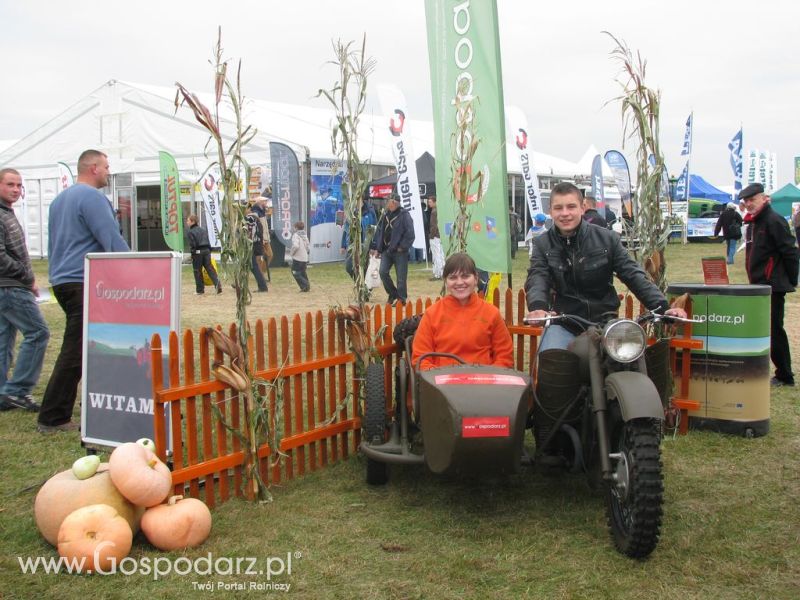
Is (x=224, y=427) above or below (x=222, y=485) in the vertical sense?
above

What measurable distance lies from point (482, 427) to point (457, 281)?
1.10 metres

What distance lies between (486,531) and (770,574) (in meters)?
1.29

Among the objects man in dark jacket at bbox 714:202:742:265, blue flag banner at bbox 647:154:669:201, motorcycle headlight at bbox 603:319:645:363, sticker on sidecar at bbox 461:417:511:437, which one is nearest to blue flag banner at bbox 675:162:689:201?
man in dark jacket at bbox 714:202:742:265

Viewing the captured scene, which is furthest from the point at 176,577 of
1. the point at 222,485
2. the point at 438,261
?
the point at 438,261

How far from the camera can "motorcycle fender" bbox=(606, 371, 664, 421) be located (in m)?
3.33

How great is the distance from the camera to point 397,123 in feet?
56.9

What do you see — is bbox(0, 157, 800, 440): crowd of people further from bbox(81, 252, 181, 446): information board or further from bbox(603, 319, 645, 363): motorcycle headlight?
bbox(81, 252, 181, 446): information board

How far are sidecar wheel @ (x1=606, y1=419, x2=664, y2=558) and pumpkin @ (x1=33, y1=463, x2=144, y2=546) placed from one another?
2.29m

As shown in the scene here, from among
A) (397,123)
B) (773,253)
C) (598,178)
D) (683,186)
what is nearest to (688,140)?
(683,186)

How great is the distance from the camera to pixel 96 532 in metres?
3.41

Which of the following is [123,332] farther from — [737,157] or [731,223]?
[737,157]

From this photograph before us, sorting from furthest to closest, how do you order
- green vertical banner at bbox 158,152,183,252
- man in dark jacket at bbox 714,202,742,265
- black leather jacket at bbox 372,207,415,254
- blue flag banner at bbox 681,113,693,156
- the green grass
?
blue flag banner at bbox 681,113,693,156 → man in dark jacket at bbox 714,202,742,265 → green vertical banner at bbox 158,152,183,252 → black leather jacket at bbox 372,207,415,254 → the green grass

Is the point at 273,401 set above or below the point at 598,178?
below

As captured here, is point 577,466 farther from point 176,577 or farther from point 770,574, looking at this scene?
point 176,577
